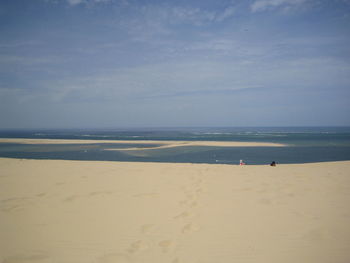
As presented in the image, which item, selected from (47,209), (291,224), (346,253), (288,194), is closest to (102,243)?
(47,209)

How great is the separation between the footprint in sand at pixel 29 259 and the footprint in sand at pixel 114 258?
0.72m

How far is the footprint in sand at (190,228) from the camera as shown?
3.72 m

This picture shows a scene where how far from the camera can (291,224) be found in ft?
13.0

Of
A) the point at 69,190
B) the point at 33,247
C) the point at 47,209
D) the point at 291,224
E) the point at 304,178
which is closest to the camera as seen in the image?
Answer: the point at 33,247

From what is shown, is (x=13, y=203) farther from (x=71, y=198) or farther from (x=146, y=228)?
(x=146, y=228)

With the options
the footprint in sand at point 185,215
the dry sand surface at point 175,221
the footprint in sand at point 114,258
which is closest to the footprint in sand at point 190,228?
the dry sand surface at point 175,221

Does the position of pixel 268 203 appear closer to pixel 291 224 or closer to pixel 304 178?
pixel 291 224

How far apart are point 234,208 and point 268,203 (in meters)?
0.89

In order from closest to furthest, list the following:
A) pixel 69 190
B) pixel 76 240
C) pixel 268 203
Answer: pixel 76 240
pixel 268 203
pixel 69 190

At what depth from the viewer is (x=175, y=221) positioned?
13.5 feet

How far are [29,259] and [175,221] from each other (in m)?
2.30

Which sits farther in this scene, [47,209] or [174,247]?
[47,209]

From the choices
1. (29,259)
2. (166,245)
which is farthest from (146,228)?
(29,259)

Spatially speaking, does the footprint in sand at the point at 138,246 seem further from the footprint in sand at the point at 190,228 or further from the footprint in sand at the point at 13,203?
the footprint in sand at the point at 13,203
